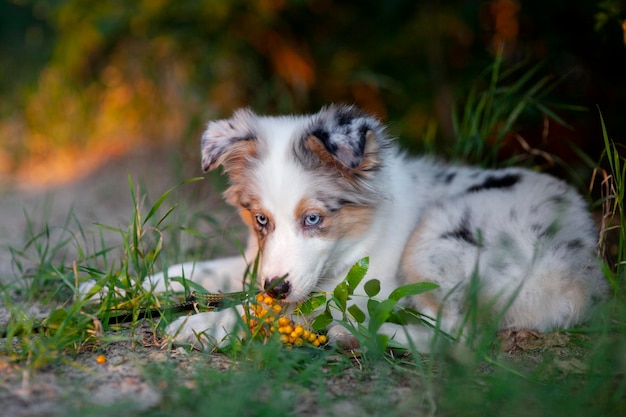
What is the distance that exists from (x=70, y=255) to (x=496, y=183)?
2858 millimetres

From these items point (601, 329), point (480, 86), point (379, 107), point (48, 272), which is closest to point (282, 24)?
point (379, 107)

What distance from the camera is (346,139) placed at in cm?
302

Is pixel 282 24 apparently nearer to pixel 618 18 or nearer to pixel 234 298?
pixel 618 18

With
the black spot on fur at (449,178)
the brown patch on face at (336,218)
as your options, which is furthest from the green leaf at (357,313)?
the black spot on fur at (449,178)

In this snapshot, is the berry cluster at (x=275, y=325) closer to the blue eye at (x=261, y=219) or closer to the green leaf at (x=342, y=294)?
the green leaf at (x=342, y=294)

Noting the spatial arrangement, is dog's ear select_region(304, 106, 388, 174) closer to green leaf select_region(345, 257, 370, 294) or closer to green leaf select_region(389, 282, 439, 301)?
green leaf select_region(345, 257, 370, 294)

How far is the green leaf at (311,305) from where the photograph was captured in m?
3.06

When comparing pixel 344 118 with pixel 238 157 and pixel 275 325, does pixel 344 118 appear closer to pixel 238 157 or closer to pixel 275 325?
pixel 238 157

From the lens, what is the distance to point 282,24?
6.30 m

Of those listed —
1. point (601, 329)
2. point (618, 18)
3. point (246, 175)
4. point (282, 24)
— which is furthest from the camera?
point (282, 24)

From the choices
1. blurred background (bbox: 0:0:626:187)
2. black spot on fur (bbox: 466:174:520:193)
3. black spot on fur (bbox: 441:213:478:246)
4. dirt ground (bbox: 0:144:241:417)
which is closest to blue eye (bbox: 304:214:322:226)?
black spot on fur (bbox: 441:213:478:246)

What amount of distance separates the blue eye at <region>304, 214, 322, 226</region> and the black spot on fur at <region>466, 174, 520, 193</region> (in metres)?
0.96

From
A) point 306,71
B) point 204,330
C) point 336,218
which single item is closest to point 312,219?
point 336,218

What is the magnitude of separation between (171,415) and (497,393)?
1.13 metres
